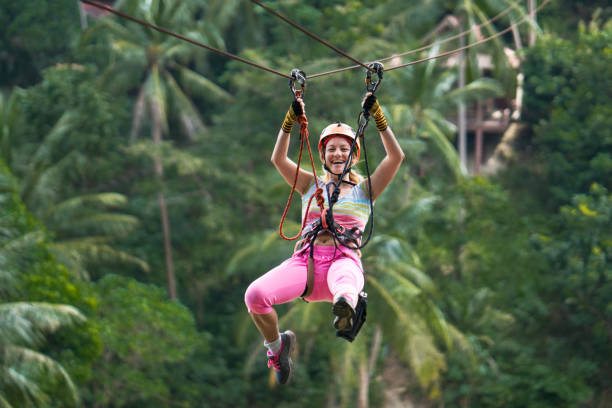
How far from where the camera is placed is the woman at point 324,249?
4797mm

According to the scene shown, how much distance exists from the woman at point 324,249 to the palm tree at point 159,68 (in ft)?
51.8

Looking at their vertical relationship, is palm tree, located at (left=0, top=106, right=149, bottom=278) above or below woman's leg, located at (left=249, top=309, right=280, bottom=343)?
above

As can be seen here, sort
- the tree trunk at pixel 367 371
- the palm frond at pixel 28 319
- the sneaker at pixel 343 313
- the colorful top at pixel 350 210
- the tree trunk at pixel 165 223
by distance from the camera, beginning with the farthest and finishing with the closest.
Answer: the tree trunk at pixel 165 223 → the tree trunk at pixel 367 371 → the palm frond at pixel 28 319 → the colorful top at pixel 350 210 → the sneaker at pixel 343 313

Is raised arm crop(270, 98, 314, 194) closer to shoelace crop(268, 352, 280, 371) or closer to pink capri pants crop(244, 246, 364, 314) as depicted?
pink capri pants crop(244, 246, 364, 314)

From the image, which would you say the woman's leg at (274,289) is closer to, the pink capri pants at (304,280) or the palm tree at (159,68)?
the pink capri pants at (304,280)

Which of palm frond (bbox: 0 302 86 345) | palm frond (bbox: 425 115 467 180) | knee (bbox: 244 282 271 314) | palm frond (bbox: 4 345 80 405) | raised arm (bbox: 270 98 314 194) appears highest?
palm frond (bbox: 425 115 467 180)

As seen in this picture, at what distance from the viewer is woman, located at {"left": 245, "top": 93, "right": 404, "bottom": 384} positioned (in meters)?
4.80

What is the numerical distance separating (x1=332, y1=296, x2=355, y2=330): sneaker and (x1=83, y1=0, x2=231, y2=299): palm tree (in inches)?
656

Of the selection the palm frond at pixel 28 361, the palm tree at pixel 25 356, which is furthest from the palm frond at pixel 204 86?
the palm frond at pixel 28 361

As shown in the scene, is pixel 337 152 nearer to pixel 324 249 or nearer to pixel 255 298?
pixel 324 249

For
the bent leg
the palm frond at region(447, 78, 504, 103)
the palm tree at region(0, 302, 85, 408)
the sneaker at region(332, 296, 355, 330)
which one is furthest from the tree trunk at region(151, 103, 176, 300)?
the sneaker at region(332, 296, 355, 330)

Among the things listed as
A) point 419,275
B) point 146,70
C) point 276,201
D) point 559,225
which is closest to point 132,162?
point 146,70

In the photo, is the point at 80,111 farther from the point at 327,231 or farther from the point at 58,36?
the point at 327,231

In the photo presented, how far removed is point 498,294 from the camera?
66.8 feet
